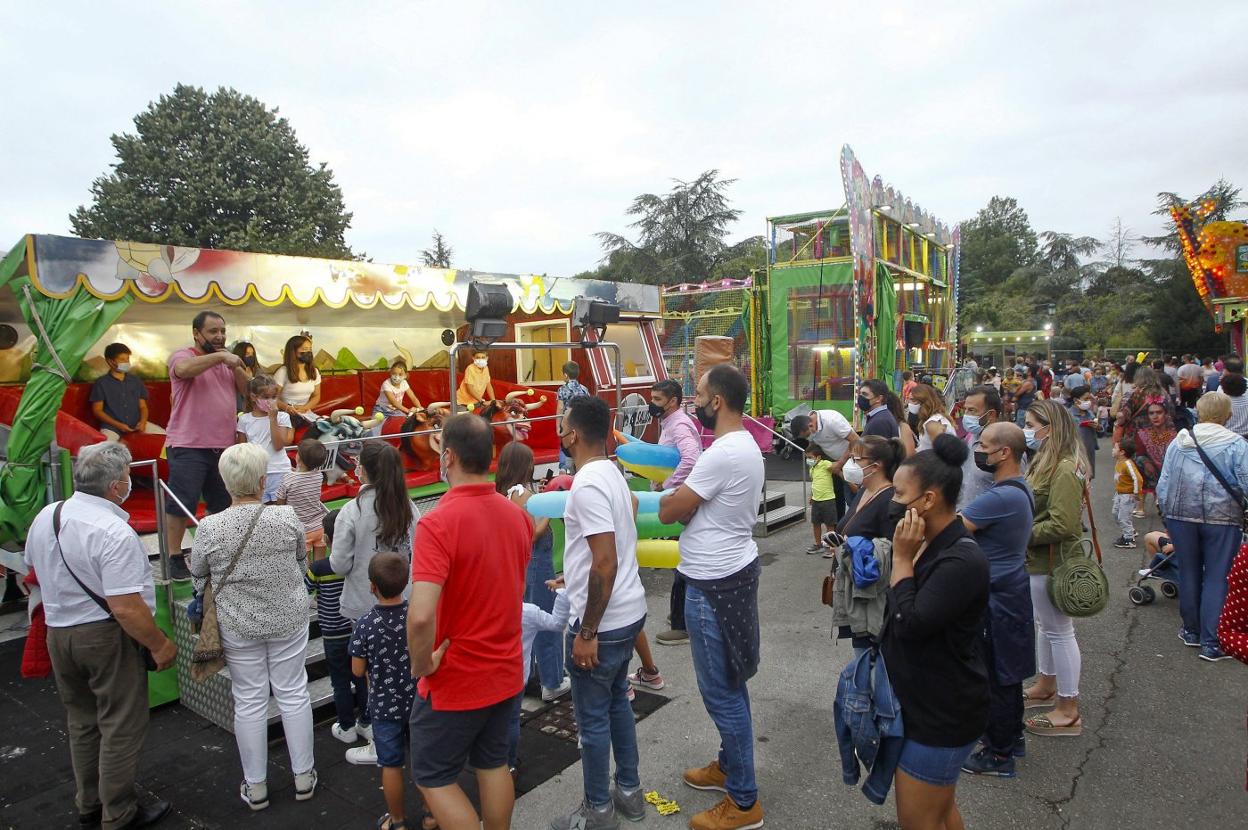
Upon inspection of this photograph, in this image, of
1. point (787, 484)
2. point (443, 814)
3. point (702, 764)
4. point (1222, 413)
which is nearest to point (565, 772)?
point (702, 764)

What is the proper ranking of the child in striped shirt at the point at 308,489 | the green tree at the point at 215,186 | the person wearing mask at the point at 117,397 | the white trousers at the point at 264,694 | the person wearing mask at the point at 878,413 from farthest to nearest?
the green tree at the point at 215,186 → the person wearing mask at the point at 117,397 → the person wearing mask at the point at 878,413 → the child in striped shirt at the point at 308,489 → the white trousers at the point at 264,694

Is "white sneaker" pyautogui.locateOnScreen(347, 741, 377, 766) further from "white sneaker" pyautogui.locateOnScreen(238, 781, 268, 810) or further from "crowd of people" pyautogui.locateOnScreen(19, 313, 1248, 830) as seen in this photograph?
"white sneaker" pyautogui.locateOnScreen(238, 781, 268, 810)

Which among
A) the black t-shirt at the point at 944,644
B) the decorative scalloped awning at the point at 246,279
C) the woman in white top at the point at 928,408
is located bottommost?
the black t-shirt at the point at 944,644

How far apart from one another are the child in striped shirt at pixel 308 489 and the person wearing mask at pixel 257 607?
4.38 ft

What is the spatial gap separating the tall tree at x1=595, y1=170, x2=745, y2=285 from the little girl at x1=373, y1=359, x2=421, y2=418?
98.2ft

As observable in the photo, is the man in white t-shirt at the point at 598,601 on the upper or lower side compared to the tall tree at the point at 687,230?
lower

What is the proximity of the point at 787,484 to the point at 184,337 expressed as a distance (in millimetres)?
8648

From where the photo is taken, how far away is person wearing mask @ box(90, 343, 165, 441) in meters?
6.69

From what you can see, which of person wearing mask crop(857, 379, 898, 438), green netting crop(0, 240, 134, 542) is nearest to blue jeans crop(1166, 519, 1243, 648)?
person wearing mask crop(857, 379, 898, 438)

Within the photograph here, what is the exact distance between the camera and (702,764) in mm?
3648

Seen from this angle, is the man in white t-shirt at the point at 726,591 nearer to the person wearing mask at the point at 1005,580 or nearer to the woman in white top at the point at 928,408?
the person wearing mask at the point at 1005,580

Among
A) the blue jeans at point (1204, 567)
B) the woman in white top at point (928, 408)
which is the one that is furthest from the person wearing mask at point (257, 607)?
the blue jeans at point (1204, 567)

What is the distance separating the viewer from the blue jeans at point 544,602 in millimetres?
4430

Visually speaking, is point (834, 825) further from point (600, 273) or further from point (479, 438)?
point (600, 273)
